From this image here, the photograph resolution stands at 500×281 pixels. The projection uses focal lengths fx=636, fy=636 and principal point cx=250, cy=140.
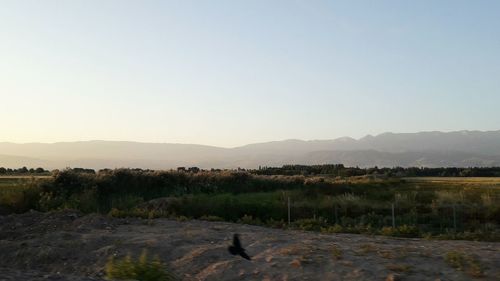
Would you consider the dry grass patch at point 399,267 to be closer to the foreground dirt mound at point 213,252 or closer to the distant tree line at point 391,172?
the foreground dirt mound at point 213,252

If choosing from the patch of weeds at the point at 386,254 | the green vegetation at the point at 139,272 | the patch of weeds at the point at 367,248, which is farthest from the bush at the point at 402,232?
the green vegetation at the point at 139,272

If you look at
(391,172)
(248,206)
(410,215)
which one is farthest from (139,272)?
(391,172)

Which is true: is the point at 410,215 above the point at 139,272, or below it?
below

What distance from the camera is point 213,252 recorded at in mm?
15453

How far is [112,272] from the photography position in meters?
11.6

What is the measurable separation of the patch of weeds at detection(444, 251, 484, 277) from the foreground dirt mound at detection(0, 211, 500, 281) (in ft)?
0.14

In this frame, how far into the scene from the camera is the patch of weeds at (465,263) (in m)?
12.4

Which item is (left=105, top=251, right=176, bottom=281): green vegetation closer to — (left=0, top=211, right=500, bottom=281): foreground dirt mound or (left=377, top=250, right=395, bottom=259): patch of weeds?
(left=0, top=211, right=500, bottom=281): foreground dirt mound

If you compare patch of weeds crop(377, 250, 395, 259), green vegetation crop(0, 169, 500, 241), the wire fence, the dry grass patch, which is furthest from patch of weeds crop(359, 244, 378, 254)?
the wire fence

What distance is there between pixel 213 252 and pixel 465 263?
19.1ft

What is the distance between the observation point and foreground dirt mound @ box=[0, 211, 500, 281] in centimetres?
1288

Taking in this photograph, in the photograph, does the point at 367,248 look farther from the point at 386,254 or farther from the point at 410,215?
the point at 410,215

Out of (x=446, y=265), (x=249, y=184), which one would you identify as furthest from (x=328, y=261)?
(x=249, y=184)

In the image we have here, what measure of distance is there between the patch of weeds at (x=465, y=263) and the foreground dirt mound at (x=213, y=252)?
4 centimetres
